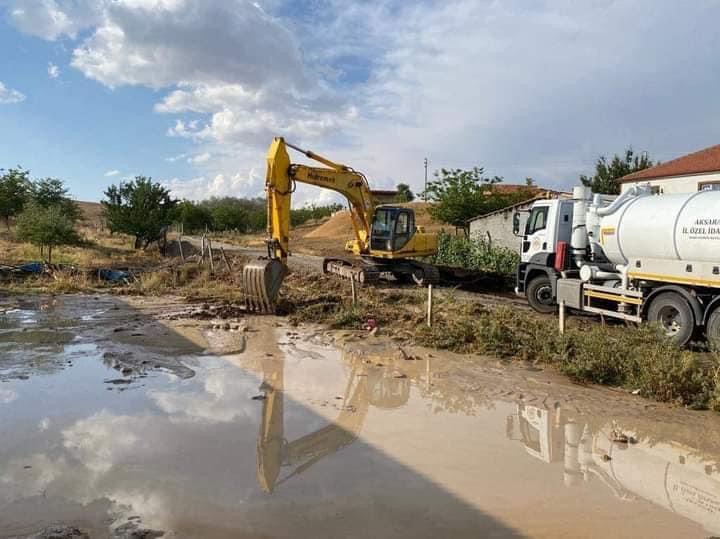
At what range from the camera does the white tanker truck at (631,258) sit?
9586 mm

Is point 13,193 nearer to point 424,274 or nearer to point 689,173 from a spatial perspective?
point 424,274

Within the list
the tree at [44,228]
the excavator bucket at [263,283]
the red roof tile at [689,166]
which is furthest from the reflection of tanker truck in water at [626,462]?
the red roof tile at [689,166]

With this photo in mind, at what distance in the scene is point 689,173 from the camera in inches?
1100

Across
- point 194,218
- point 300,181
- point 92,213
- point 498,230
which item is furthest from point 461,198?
point 92,213

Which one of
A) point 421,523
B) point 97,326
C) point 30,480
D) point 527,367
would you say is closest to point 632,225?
point 527,367

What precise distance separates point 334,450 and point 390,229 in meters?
12.2

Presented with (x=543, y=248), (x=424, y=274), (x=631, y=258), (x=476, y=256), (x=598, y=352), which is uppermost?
(x=543, y=248)

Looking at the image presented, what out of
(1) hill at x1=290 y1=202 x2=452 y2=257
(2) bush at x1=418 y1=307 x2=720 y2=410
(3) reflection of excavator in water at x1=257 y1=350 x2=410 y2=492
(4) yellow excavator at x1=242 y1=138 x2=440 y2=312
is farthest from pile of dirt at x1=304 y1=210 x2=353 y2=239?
(3) reflection of excavator in water at x1=257 y1=350 x2=410 y2=492

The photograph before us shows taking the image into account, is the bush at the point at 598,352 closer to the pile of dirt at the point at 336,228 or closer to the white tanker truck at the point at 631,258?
the white tanker truck at the point at 631,258

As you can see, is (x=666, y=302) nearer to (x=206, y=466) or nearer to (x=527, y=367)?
(x=527, y=367)

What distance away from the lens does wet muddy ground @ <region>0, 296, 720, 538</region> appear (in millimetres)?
4484

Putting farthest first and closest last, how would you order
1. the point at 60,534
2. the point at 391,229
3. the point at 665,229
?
the point at 391,229
the point at 665,229
the point at 60,534

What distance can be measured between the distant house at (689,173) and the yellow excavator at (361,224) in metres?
14.5

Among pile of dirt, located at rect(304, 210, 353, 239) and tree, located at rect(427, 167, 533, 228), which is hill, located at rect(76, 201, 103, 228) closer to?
pile of dirt, located at rect(304, 210, 353, 239)
